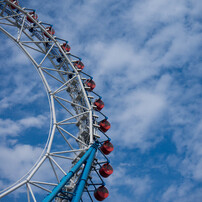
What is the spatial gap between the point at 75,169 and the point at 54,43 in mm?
12295

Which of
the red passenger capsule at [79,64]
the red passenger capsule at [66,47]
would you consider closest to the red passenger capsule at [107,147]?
the red passenger capsule at [79,64]

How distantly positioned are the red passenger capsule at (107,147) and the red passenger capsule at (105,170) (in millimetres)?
1148

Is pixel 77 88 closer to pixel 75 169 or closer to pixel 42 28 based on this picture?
pixel 42 28

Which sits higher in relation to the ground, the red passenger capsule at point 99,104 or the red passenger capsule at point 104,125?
the red passenger capsule at point 99,104

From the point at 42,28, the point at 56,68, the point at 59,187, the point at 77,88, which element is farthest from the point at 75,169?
the point at 42,28

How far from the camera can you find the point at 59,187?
17.9 meters

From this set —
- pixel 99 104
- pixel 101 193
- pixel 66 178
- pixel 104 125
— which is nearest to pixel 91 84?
pixel 99 104

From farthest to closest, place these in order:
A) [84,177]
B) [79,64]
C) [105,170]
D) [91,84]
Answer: [79,64] < [91,84] < [105,170] < [84,177]

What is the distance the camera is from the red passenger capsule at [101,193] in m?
22.3

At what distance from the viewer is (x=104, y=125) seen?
2516 centimetres

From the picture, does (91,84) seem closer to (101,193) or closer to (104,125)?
(104,125)

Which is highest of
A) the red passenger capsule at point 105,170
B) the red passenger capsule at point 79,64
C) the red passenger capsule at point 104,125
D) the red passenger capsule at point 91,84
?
the red passenger capsule at point 79,64

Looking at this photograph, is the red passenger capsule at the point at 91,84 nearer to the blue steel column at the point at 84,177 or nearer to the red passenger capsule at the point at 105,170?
the blue steel column at the point at 84,177

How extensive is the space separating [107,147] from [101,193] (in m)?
3.59
